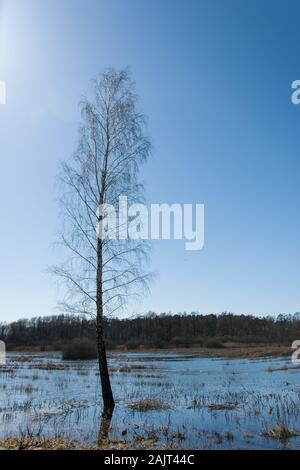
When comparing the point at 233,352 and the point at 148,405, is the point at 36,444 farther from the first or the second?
the point at 233,352

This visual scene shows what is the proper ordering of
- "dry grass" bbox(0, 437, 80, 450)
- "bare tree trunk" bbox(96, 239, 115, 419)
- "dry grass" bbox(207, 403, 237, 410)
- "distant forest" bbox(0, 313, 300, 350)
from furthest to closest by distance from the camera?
"distant forest" bbox(0, 313, 300, 350)
"dry grass" bbox(207, 403, 237, 410)
"bare tree trunk" bbox(96, 239, 115, 419)
"dry grass" bbox(0, 437, 80, 450)

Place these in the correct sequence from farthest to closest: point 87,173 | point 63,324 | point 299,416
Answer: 1. point 63,324
2. point 87,173
3. point 299,416

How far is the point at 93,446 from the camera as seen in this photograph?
29.9 feet

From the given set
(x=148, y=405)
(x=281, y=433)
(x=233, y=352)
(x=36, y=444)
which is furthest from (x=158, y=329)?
(x=36, y=444)

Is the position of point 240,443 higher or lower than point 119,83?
lower

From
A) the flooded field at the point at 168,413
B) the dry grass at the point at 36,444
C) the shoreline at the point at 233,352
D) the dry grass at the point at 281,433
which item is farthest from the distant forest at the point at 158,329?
the dry grass at the point at 36,444

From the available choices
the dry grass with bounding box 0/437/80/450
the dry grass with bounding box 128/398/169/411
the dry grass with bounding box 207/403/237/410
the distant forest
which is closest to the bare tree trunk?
the dry grass with bounding box 128/398/169/411

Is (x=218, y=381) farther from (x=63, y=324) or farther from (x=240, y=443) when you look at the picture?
(x=63, y=324)

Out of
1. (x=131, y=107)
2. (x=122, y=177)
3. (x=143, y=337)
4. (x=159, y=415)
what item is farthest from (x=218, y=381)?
(x=143, y=337)

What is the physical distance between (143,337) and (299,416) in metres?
110

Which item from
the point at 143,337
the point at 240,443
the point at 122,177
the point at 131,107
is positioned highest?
the point at 131,107

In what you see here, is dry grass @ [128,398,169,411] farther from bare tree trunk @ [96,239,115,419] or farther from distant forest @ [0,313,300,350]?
distant forest @ [0,313,300,350]

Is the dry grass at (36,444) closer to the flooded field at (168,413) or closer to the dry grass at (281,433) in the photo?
the flooded field at (168,413)

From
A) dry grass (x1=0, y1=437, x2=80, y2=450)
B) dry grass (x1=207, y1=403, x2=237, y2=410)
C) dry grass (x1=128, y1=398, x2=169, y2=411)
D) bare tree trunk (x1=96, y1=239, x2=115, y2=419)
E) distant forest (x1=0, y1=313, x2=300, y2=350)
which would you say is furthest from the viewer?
distant forest (x1=0, y1=313, x2=300, y2=350)
